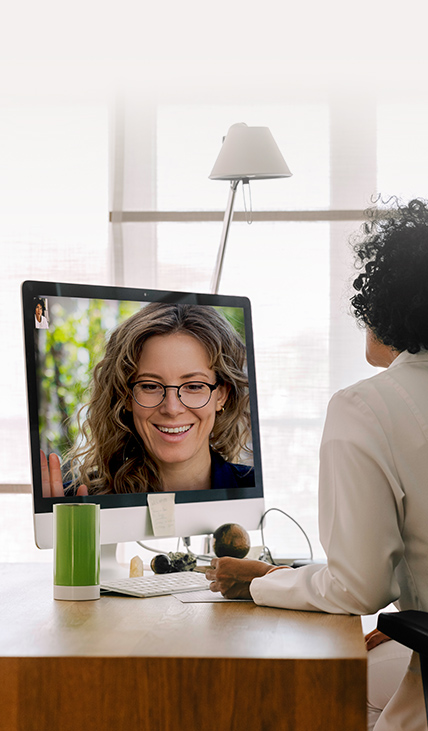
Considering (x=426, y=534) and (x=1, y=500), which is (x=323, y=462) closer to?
(x=426, y=534)

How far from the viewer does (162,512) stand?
1.62 meters

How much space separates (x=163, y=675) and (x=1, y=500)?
2425 millimetres

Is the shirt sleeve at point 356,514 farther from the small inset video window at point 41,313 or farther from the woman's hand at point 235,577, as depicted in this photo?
the small inset video window at point 41,313

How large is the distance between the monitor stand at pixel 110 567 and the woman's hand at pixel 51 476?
179 millimetres

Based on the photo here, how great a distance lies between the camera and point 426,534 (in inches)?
47.3

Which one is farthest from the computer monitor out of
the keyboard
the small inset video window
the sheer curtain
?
the sheer curtain

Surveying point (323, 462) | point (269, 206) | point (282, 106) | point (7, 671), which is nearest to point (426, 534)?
point (323, 462)

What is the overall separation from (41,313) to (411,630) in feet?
2.92

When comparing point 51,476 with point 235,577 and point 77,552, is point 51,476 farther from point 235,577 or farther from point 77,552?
point 235,577

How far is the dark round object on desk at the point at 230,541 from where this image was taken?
163cm

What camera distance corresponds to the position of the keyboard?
137 centimetres

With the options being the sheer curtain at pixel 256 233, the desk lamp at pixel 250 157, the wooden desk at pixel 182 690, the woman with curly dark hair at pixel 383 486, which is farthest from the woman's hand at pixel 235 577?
the sheer curtain at pixel 256 233

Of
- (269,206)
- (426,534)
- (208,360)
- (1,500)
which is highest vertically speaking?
(269,206)

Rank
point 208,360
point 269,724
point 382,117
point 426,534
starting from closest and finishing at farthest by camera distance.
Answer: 1. point 269,724
2. point 426,534
3. point 208,360
4. point 382,117
